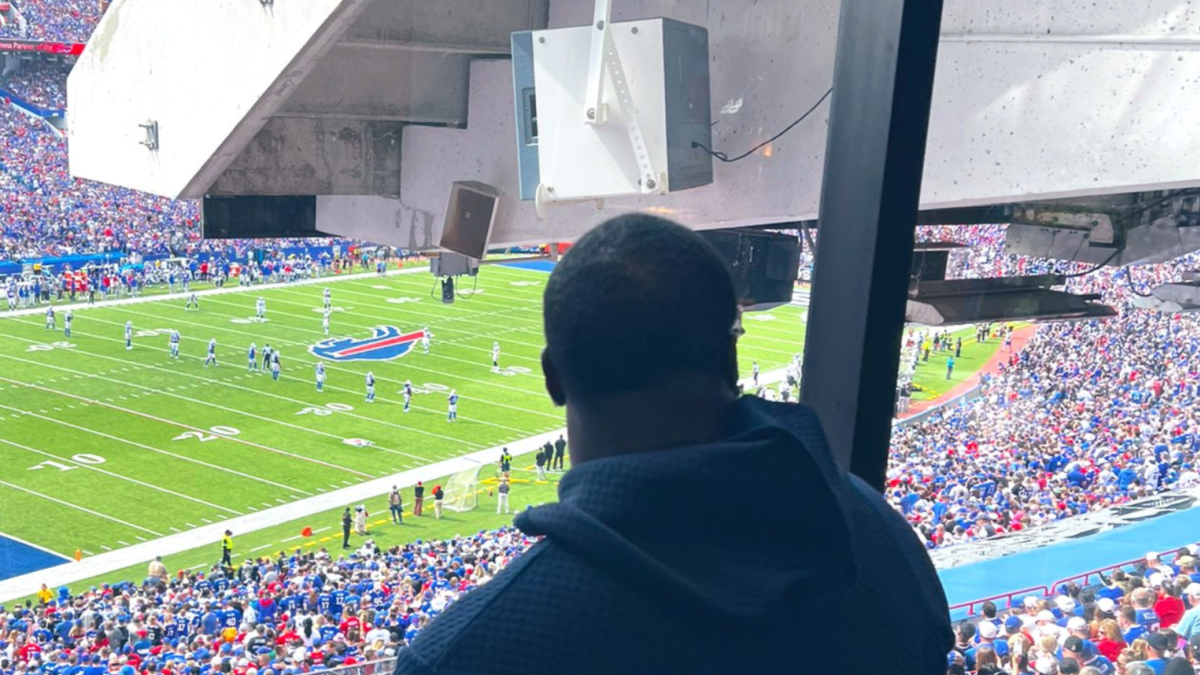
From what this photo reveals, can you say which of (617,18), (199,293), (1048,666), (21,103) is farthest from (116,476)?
(21,103)

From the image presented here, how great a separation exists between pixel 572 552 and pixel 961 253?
2651mm

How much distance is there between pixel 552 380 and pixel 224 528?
538 inches

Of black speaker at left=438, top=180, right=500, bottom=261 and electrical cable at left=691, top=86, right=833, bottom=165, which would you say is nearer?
electrical cable at left=691, top=86, right=833, bottom=165

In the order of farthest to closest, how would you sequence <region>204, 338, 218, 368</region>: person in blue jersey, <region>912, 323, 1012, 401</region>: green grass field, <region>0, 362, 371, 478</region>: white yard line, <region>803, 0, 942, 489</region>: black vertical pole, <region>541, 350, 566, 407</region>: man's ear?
<region>204, 338, 218, 368</region>: person in blue jersey → <region>0, 362, 371, 478</region>: white yard line → <region>912, 323, 1012, 401</region>: green grass field → <region>803, 0, 942, 489</region>: black vertical pole → <region>541, 350, 566, 407</region>: man's ear

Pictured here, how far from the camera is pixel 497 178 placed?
4043 mm

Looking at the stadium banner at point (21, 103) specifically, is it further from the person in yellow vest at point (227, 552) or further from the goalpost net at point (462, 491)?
the person in yellow vest at point (227, 552)

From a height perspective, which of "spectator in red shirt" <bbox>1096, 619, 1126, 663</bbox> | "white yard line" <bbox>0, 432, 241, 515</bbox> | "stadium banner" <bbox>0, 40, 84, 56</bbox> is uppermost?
"stadium banner" <bbox>0, 40, 84, 56</bbox>

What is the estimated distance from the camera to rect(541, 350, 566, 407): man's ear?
91 cm

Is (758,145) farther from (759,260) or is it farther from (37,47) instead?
(37,47)

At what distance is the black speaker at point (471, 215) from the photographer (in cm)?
401

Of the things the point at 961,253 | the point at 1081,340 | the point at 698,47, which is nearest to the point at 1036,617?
the point at 961,253

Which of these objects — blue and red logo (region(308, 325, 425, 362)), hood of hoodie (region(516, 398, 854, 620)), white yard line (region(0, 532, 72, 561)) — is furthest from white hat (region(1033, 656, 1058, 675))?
blue and red logo (region(308, 325, 425, 362))

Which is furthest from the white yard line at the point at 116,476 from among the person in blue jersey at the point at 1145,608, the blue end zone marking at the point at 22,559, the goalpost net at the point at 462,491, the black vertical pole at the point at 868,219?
the black vertical pole at the point at 868,219

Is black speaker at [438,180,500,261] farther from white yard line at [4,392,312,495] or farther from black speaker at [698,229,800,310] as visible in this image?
white yard line at [4,392,312,495]
